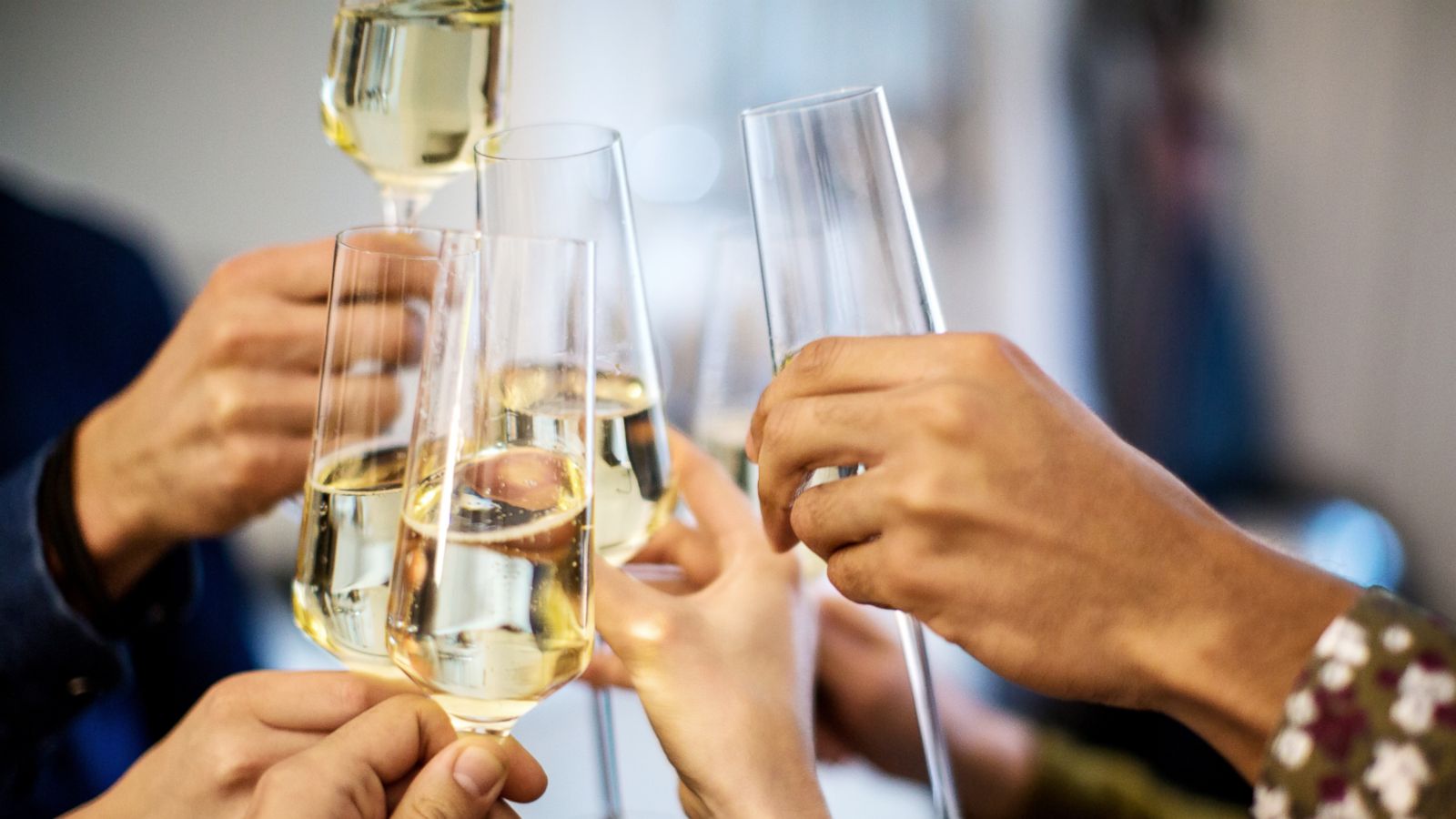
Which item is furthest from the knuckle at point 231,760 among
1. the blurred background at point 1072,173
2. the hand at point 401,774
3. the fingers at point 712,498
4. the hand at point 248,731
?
the blurred background at point 1072,173

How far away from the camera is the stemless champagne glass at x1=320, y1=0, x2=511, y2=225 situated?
0.86 metres

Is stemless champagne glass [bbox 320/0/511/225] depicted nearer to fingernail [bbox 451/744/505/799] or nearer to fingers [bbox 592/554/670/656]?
fingers [bbox 592/554/670/656]

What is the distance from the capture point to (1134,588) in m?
0.65

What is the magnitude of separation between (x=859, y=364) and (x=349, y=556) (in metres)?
0.34

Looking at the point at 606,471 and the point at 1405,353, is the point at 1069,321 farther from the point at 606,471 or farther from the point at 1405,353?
the point at 606,471

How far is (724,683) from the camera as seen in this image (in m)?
0.76

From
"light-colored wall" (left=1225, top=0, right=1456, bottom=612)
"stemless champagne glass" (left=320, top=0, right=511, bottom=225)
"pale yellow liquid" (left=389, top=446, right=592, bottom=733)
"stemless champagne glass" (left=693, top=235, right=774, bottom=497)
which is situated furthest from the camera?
"light-colored wall" (left=1225, top=0, right=1456, bottom=612)

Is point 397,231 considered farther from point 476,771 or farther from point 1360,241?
point 1360,241

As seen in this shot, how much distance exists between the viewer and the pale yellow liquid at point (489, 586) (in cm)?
60

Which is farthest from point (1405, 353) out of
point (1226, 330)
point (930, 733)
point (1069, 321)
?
point (930, 733)

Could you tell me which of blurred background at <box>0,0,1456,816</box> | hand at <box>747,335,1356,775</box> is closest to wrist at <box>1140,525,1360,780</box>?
hand at <box>747,335,1356,775</box>

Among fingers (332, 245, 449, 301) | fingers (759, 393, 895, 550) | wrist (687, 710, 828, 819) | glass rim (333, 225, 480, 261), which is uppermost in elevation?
glass rim (333, 225, 480, 261)

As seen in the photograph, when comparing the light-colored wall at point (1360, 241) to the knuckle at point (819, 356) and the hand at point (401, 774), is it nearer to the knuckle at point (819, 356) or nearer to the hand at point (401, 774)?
the knuckle at point (819, 356)

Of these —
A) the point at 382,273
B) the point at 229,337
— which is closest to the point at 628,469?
the point at 382,273
